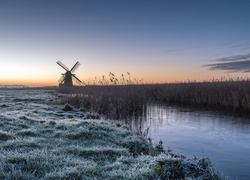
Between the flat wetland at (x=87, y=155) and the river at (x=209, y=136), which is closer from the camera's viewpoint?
the flat wetland at (x=87, y=155)

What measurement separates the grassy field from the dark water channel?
1.42 meters

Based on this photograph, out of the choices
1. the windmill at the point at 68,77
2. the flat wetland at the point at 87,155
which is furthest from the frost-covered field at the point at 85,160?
the windmill at the point at 68,77

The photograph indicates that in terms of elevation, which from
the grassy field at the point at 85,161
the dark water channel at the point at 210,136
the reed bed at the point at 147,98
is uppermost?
the reed bed at the point at 147,98

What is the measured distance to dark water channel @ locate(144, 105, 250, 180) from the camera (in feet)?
28.9

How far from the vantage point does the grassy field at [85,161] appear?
19.8 ft

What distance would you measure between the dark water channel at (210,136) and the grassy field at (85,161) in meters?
1.42

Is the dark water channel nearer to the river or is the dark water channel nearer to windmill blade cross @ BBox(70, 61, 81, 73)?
the river

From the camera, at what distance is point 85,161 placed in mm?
7059

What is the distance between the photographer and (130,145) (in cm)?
956

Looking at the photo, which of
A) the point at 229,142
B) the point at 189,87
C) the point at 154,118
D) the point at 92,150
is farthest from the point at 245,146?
the point at 189,87

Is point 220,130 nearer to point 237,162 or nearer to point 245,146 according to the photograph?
point 245,146

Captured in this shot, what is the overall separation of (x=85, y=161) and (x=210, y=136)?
739 cm

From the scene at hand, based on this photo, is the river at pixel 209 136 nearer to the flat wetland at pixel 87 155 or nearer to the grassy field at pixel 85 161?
the flat wetland at pixel 87 155

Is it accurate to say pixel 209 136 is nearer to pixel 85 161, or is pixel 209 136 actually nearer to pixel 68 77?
pixel 85 161
